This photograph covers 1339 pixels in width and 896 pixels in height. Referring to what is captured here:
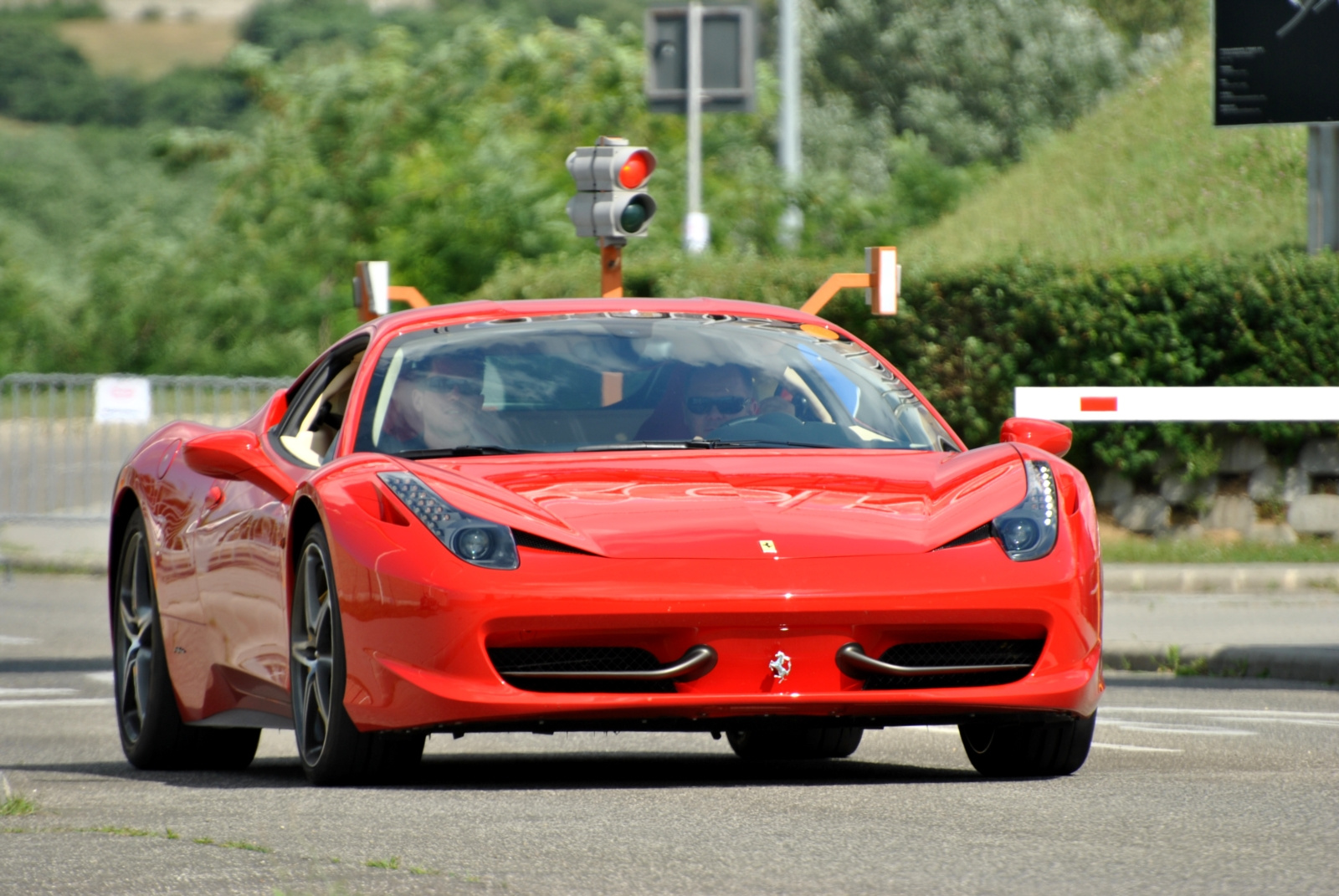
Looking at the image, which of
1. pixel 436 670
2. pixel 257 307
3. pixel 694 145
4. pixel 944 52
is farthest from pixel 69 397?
pixel 944 52

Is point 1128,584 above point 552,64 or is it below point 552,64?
below

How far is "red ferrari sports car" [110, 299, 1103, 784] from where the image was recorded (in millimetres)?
5777

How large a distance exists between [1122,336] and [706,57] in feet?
16.1

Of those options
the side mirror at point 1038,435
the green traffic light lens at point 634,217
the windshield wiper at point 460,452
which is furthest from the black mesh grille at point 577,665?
the green traffic light lens at point 634,217

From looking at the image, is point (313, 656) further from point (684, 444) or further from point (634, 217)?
point (634, 217)

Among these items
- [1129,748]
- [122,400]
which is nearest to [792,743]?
[1129,748]

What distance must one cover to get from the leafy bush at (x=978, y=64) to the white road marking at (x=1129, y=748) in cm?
4523

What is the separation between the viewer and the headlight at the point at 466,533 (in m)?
5.77

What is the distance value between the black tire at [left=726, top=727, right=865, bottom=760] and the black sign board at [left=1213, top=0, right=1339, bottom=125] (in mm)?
11915

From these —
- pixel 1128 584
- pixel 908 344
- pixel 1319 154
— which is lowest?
pixel 1128 584

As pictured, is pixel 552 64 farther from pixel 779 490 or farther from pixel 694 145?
pixel 779 490

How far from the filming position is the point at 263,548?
6727mm

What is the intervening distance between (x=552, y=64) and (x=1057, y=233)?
16.9 meters

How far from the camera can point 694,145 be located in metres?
22.6
